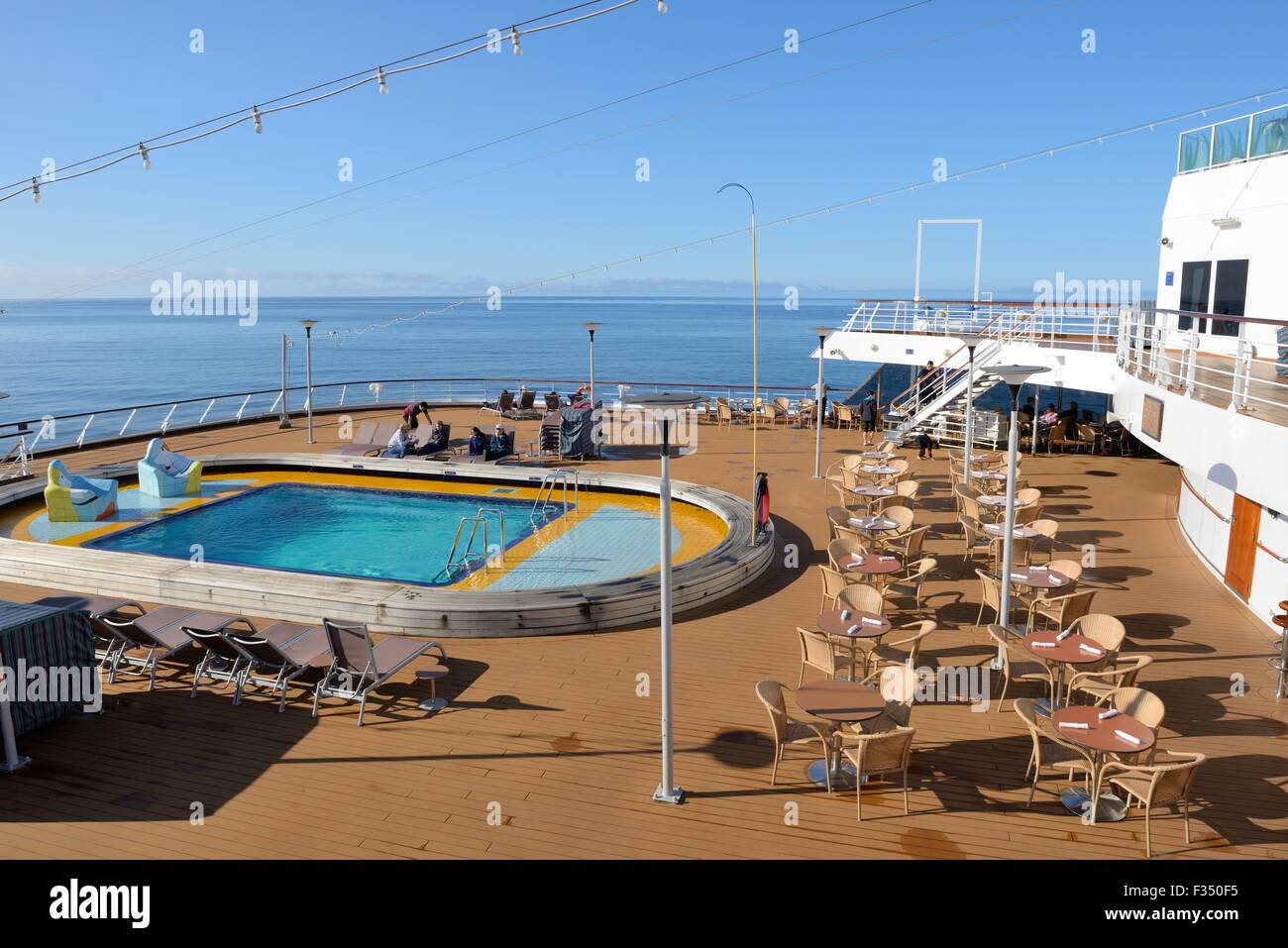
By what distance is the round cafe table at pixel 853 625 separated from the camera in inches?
312

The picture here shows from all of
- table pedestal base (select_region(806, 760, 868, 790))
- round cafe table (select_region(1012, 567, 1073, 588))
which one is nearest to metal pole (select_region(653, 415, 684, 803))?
table pedestal base (select_region(806, 760, 868, 790))

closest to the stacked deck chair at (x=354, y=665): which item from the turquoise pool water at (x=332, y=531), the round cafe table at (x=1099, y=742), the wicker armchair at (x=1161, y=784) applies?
the turquoise pool water at (x=332, y=531)

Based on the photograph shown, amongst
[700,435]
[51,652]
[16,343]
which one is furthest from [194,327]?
[51,652]

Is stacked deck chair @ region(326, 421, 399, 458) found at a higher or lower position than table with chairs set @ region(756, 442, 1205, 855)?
higher

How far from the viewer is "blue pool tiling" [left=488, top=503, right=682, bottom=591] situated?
11352mm

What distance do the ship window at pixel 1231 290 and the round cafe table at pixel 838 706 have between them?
32.4 ft

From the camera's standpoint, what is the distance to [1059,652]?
7504mm

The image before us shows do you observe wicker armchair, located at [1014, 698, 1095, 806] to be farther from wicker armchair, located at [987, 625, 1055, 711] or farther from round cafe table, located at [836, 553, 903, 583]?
round cafe table, located at [836, 553, 903, 583]

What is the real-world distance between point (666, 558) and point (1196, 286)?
42.4ft

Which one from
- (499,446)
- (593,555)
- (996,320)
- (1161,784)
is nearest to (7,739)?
(593,555)

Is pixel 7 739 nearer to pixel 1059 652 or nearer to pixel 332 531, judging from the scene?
pixel 332 531

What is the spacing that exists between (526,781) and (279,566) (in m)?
7.01

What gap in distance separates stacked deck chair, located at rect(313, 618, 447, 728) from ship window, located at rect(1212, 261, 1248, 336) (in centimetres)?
1231

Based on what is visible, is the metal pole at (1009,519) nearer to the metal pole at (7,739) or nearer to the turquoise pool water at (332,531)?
the turquoise pool water at (332,531)
